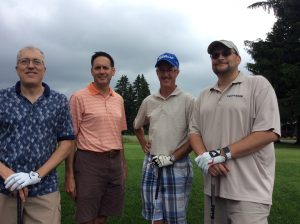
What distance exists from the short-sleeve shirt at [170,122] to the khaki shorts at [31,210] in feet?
5.36

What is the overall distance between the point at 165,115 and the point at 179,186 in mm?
906

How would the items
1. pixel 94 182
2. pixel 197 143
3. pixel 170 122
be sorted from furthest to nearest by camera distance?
pixel 94 182 → pixel 170 122 → pixel 197 143

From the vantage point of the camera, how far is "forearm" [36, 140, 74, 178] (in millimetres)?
4320

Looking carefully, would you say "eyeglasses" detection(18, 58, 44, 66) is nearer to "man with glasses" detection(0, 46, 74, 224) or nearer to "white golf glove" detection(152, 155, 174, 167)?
"man with glasses" detection(0, 46, 74, 224)

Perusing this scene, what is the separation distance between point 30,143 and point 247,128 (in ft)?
7.05

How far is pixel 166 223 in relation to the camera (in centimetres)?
561

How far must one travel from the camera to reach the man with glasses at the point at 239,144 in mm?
4312

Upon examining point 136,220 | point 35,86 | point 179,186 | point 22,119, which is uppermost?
point 35,86

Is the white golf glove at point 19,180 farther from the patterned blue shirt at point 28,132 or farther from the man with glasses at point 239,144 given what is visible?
the man with glasses at point 239,144

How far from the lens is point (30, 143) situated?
4.31 meters

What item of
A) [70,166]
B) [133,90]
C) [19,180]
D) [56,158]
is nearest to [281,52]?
[70,166]

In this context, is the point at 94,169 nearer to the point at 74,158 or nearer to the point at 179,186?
the point at 74,158

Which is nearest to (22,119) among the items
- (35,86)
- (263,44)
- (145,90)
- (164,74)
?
(35,86)

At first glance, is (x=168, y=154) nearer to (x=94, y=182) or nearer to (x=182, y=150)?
(x=182, y=150)
